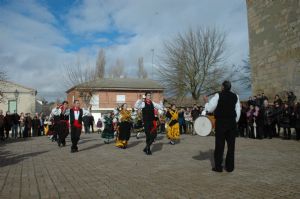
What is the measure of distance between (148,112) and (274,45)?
10.9m

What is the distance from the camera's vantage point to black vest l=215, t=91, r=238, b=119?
22.9ft

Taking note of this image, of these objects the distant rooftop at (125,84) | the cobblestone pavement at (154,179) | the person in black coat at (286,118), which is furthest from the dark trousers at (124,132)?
the distant rooftop at (125,84)

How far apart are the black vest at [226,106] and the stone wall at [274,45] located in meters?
11.4

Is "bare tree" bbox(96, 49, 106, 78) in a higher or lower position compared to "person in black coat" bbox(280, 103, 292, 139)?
higher

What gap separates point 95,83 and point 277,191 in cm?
4107

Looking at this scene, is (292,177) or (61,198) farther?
(292,177)

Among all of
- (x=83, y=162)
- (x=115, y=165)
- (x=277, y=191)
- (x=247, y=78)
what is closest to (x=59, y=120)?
(x=83, y=162)

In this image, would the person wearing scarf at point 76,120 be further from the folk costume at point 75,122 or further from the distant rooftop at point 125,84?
the distant rooftop at point 125,84

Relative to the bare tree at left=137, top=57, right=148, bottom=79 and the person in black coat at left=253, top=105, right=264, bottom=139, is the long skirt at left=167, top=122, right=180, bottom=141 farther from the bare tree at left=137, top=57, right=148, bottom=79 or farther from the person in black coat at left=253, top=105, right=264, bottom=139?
the bare tree at left=137, top=57, right=148, bottom=79

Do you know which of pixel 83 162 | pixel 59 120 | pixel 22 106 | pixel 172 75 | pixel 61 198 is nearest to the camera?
pixel 61 198

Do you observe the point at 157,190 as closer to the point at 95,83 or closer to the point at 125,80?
the point at 95,83

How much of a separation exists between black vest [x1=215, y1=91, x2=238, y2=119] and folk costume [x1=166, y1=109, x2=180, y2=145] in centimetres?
713

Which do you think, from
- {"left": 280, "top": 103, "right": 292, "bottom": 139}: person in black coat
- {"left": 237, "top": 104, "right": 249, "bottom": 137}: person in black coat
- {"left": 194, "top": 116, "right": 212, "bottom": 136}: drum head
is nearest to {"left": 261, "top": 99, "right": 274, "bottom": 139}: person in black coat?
{"left": 280, "top": 103, "right": 292, "bottom": 139}: person in black coat

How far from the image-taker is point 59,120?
14891 mm
